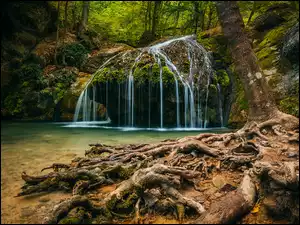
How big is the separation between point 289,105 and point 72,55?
1658 centimetres

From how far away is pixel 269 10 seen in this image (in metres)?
11.2

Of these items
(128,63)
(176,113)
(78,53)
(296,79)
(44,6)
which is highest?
(44,6)

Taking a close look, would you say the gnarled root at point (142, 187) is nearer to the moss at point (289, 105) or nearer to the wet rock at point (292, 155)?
the wet rock at point (292, 155)

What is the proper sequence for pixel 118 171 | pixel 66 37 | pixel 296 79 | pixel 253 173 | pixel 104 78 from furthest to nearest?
pixel 66 37, pixel 104 78, pixel 296 79, pixel 118 171, pixel 253 173

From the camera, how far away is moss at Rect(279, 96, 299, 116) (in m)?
5.72

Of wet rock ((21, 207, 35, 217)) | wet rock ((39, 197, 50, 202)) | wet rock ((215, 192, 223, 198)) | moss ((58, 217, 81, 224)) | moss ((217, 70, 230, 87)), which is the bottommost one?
wet rock ((21, 207, 35, 217))

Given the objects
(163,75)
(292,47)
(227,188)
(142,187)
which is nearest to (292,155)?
(227,188)

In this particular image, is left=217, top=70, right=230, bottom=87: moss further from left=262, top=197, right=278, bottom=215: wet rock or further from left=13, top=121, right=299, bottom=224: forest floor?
left=262, top=197, right=278, bottom=215: wet rock

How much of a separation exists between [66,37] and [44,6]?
276cm

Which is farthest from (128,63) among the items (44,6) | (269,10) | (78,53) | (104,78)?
(44,6)

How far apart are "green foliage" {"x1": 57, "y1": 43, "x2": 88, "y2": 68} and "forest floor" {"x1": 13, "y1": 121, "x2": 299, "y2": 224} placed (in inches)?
647

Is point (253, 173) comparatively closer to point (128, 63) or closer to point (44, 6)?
point (128, 63)

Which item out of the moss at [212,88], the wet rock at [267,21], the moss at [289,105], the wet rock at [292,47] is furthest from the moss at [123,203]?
the wet rock at [267,21]

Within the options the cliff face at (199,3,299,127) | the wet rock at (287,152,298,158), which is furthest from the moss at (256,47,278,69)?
the wet rock at (287,152,298,158)
